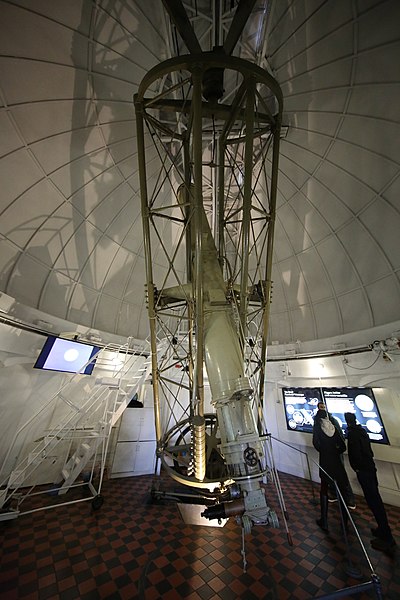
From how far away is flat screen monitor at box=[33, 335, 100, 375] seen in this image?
634cm

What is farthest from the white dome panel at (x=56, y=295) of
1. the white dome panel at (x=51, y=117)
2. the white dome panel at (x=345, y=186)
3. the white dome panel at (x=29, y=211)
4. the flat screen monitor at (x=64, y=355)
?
the white dome panel at (x=345, y=186)

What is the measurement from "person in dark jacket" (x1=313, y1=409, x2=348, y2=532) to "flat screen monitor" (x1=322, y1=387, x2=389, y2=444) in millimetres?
2167

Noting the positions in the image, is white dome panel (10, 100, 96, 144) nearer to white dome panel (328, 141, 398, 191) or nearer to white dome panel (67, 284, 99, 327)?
white dome panel (67, 284, 99, 327)

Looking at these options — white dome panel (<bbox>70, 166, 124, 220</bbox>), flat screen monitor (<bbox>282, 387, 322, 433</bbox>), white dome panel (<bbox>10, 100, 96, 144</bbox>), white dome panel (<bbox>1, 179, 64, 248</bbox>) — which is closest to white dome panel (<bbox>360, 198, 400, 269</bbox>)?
flat screen monitor (<bbox>282, 387, 322, 433</bbox>)

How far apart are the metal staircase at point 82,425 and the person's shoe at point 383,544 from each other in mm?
5912

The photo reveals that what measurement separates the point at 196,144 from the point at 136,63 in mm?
3296

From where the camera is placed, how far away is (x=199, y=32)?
519cm

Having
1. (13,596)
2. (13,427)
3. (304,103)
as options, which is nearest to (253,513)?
(13,596)

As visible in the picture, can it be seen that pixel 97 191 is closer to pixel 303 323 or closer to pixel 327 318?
pixel 303 323

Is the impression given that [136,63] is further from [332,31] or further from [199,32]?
[332,31]

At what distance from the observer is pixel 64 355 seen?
6754 mm

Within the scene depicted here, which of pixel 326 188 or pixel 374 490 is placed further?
pixel 326 188

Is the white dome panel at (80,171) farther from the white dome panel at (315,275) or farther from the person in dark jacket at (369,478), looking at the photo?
the person in dark jacket at (369,478)

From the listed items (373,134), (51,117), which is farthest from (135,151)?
(373,134)
